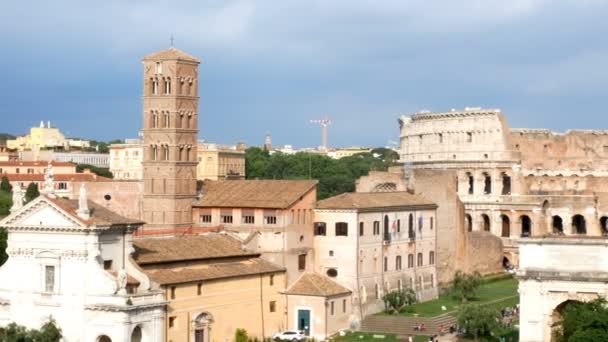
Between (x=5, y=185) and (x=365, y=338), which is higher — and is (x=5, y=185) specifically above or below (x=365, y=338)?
above

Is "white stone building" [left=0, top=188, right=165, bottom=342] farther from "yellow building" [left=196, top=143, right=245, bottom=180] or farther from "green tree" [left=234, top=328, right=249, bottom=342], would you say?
"yellow building" [left=196, top=143, right=245, bottom=180]

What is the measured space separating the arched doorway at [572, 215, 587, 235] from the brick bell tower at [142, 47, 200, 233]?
1726 inches

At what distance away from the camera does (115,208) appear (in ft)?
205

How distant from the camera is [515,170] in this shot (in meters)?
100

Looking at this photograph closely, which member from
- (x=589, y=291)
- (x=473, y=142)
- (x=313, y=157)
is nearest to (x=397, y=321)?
(x=589, y=291)

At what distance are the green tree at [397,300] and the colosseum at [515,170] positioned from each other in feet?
109

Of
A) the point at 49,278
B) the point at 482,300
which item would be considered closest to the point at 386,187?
the point at 482,300

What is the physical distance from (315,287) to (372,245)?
528 centimetres

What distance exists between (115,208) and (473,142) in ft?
156

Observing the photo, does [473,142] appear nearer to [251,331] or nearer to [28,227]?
[251,331]

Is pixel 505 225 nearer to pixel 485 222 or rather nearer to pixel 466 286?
pixel 485 222

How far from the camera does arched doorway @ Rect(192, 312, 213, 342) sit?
168 ft

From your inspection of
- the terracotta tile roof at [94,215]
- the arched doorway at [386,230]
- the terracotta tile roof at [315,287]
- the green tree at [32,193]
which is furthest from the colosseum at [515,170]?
the terracotta tile roof at [94,215]

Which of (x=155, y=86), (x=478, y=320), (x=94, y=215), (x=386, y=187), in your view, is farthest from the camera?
(x=386, y=187)
